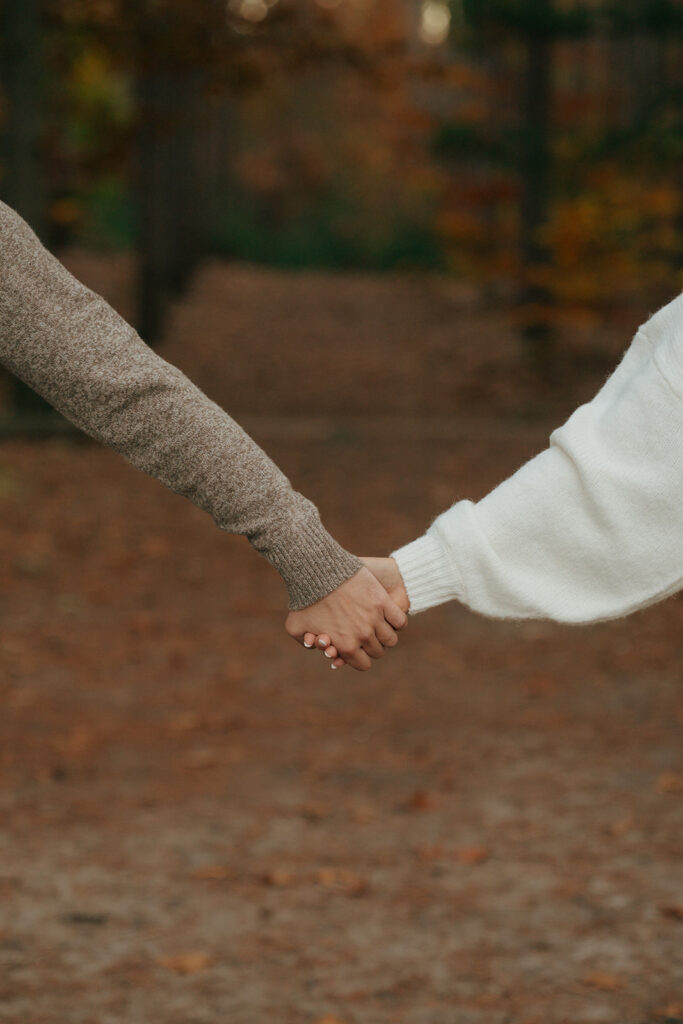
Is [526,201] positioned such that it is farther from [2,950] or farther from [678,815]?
[2,950]

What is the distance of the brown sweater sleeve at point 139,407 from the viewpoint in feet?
8.63

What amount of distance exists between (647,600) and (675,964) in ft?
5.80

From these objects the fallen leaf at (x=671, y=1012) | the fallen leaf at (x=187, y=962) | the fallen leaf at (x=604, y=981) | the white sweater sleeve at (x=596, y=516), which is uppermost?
the white sweater sleeve at (x=596, y=516)

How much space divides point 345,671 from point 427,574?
3.95 m

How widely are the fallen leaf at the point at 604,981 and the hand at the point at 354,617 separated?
141 centimetres

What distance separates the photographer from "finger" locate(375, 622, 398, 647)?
289 centimetres

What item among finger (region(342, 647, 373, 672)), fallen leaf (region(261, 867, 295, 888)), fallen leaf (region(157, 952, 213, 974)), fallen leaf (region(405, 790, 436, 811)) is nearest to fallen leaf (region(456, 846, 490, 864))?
fallen leaf (region(405, 790, 436, 811))

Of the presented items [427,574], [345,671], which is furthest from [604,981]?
[345,671]

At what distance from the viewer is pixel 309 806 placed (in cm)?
503

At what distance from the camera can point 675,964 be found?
12.7 ft

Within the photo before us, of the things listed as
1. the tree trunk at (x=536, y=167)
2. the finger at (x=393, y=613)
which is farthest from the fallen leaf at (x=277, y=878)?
the tree trunk at (x=536, y=167)

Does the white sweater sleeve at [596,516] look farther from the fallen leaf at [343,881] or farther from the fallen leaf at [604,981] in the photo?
the fallen leaf at [343,881]

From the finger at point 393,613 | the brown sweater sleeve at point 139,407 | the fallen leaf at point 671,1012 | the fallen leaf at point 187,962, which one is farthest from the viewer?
the fallen leaf at point 187,962

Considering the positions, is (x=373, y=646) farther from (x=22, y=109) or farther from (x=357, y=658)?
(x=22, y=109)
